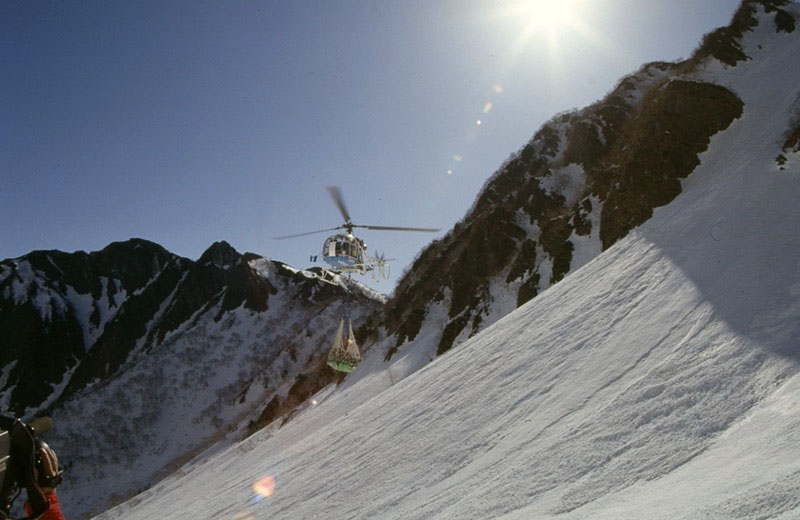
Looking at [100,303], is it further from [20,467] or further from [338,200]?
[20,467]

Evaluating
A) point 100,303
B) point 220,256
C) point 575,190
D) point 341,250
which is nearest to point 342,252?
point 341,250

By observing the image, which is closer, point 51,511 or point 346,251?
point 51,511

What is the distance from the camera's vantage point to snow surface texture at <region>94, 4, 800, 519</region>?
221 inches

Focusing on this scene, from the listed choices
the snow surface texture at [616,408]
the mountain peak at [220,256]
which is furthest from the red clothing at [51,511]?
the mountain peak at [220,256]

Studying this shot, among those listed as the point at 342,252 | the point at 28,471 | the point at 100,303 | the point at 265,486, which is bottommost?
the point at 265,486

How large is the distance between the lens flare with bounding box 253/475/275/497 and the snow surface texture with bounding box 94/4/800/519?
0.64 ft

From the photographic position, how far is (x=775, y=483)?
4227 mm

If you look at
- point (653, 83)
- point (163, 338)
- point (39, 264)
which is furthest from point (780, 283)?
point (39, 264)

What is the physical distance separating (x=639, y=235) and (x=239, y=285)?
8095 centimetres

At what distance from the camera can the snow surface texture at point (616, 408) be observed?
5.62 meters

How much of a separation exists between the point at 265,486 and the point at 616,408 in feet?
30.2

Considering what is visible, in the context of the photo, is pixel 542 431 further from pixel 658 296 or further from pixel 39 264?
pixel 39 264

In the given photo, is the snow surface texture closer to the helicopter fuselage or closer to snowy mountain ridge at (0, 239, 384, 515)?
the helicopter fuselage

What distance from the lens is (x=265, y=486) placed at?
40.5 feet
